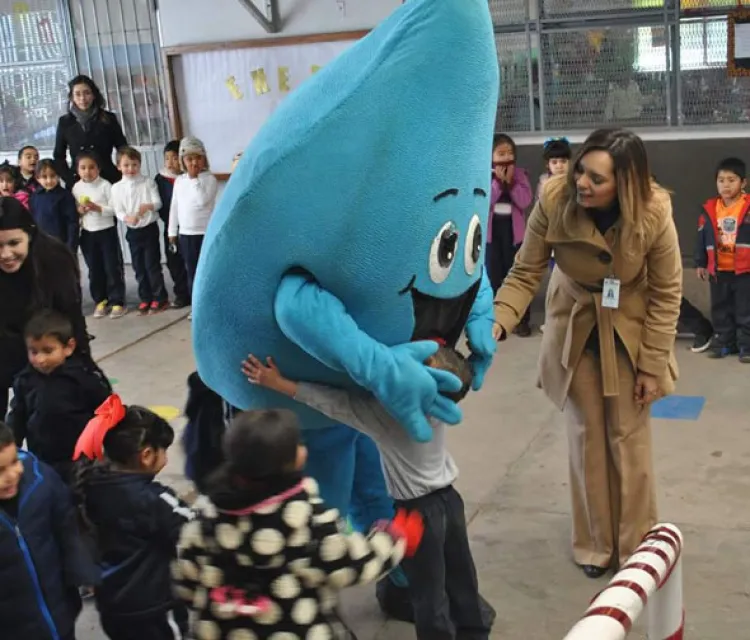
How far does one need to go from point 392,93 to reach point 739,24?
17.9 feet

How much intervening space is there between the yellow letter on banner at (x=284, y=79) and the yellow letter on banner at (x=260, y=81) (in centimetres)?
14

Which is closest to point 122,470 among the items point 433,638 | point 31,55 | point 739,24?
point 433,638

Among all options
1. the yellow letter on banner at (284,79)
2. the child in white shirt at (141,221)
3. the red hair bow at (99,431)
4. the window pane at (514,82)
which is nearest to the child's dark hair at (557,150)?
the window pane at (514,82)

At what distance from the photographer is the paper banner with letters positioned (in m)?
8.88

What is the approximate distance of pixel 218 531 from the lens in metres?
2.29

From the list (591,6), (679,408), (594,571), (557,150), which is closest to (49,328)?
(594,571)

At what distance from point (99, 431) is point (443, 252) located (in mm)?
1152

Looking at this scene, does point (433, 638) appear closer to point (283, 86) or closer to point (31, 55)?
point (283, 86)

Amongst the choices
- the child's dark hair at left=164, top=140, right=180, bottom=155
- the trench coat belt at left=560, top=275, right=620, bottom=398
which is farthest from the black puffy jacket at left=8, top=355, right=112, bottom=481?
the child's dark hair at left=164, top=140, right=180, bottom=155

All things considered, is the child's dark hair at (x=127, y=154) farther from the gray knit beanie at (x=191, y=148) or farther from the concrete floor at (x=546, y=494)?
the concrete floor at (x=546, y=494)

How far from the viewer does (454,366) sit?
299 centimetres

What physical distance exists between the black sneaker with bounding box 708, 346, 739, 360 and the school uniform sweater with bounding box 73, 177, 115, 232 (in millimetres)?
4736

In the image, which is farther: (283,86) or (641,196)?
(283,86)

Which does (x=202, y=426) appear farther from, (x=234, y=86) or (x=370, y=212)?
(x=234, y=86)
